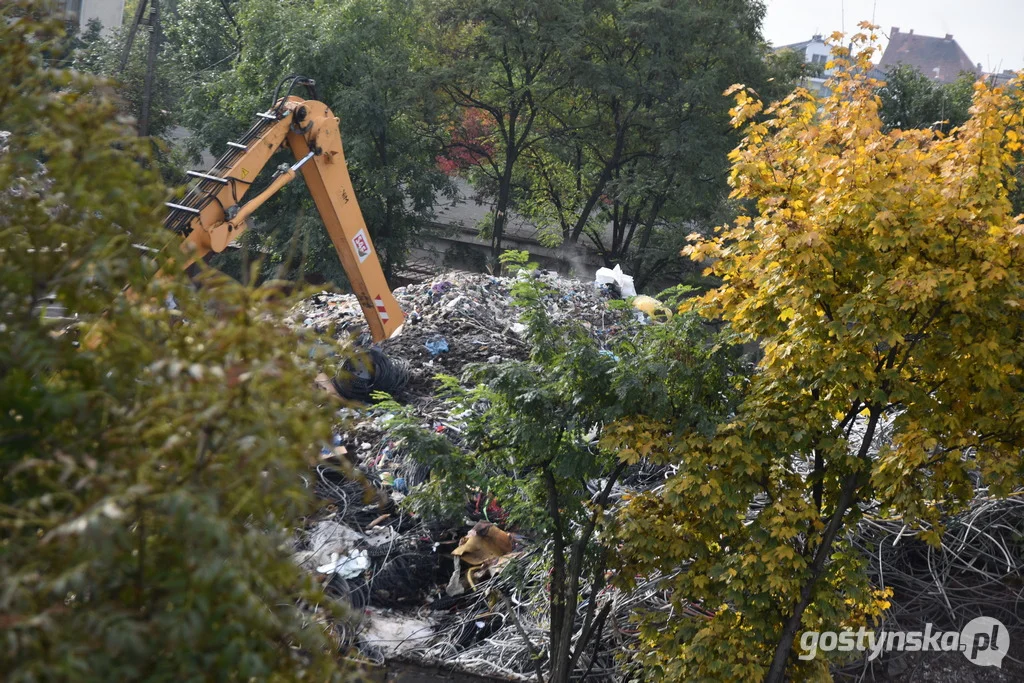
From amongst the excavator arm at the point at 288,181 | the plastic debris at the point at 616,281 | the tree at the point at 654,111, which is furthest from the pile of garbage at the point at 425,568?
the tree at the point at 654,111

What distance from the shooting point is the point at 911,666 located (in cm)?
752

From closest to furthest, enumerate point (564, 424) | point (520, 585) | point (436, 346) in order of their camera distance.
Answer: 1. point (564, 424)
2. point (520, 585)
3. point (436, 346)

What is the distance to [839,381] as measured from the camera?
5398mm

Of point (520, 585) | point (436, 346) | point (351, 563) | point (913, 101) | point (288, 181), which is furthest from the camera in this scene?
point (913, 101)

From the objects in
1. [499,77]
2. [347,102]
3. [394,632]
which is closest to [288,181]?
[394,632]

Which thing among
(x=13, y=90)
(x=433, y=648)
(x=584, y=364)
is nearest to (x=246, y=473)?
(x=13, y=90)

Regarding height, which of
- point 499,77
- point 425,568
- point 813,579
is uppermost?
point 499,77

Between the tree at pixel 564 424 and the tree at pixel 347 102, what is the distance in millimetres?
13517

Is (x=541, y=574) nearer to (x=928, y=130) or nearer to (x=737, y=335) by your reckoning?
(x=737, y=335)

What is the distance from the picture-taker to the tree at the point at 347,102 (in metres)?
20.1

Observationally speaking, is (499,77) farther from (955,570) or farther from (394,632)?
(955,570)

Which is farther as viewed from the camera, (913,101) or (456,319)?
(913,101)

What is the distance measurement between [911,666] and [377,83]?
55.2 ft

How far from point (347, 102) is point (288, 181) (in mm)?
11155
